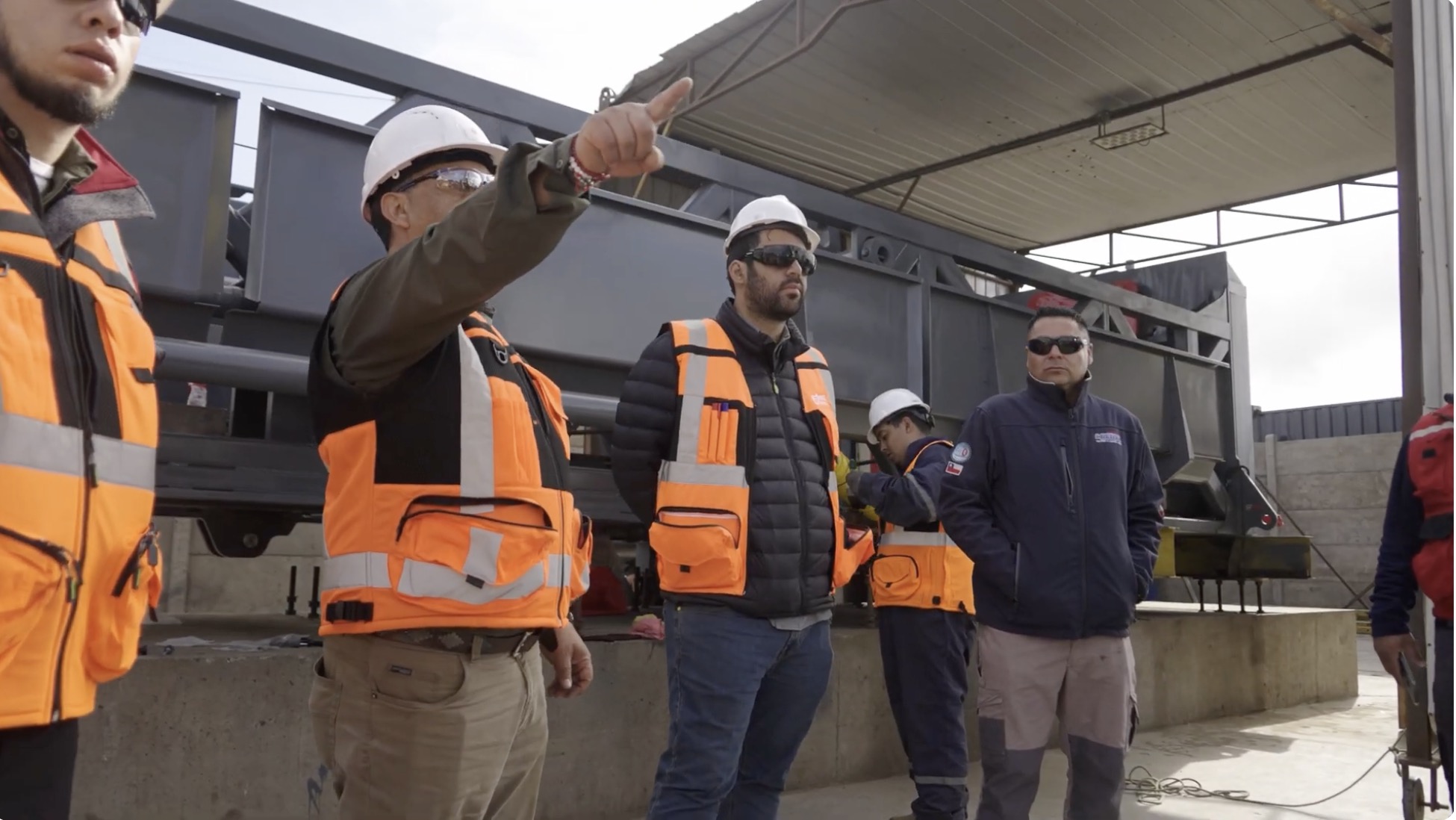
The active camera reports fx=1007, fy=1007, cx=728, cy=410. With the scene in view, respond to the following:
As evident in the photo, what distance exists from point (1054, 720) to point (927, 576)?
96 cm

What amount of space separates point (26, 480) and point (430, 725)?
701mm

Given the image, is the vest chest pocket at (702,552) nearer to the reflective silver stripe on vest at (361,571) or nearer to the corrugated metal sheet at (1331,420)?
the reflective silver stripe on vest at (361,571)

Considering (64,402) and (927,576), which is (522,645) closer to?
(64,402)

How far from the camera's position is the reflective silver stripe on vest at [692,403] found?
8.84ft

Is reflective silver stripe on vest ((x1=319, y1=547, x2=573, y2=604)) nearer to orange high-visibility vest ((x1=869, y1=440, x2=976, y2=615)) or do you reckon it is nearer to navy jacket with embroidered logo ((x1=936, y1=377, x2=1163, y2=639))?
navy jacket with embroidered logo ((x1=936, y1=377, x2=1163, y2=639))

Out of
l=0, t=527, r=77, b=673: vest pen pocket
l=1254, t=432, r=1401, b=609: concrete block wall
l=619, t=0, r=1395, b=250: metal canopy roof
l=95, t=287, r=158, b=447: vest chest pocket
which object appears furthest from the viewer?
l=1254, t=432, r=1401, b=609: concrete block wall

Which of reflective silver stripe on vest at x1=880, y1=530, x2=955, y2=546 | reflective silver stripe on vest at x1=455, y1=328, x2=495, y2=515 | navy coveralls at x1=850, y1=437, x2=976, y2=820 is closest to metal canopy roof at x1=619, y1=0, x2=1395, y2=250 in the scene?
reflective silver stripe on vest at x1=880, y1=530, x2=955, y2=546

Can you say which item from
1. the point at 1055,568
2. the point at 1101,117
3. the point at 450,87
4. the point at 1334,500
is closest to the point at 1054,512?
the point at 1055,568

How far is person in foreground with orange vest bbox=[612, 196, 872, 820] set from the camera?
249 centimetres

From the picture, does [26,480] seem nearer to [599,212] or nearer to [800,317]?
[599,212]

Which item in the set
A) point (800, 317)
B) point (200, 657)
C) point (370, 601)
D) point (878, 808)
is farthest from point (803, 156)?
point (370, 601)

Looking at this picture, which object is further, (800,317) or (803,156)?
(803,156)

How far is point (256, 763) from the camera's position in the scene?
300cm

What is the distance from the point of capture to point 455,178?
187 cm
